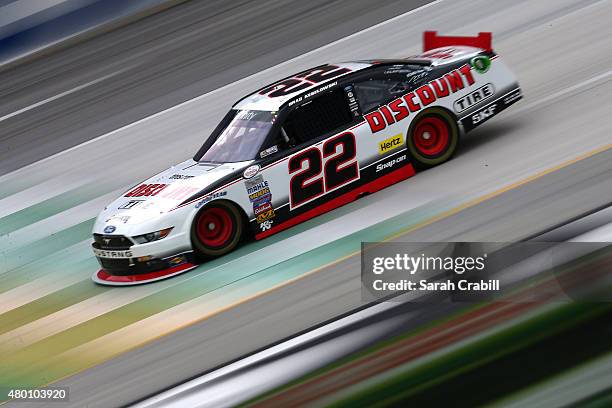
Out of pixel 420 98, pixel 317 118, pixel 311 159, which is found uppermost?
pixel 317 118

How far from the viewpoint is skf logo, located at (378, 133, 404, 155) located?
9766mm

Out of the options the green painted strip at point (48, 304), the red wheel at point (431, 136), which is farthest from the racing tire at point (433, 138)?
the green painted strip at point (48, 304)

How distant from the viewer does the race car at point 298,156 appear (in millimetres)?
9086

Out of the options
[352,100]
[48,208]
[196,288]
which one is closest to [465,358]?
[196,288]

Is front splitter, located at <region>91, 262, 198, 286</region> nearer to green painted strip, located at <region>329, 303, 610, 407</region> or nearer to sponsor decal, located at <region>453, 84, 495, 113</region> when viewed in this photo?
green painted strip, located at <region>329, 303, 610, 407</region>

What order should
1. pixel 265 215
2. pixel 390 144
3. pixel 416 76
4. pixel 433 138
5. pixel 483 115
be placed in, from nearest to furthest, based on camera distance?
pixel 265 215, pixel 390 144, pixel 416 76, pixel 433 138, pixel 483 115

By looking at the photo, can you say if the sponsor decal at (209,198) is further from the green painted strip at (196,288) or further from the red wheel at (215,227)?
the green painted strip at (196,288)

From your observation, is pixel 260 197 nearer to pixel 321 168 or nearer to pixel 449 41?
pixel 321 168

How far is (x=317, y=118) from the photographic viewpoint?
9586 mm

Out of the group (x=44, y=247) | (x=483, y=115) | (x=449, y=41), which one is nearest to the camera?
(x=483, y=115)

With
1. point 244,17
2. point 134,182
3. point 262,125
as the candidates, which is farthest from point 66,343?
point 244,17

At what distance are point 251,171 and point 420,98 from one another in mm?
2025

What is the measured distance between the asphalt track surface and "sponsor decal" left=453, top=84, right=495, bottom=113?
532 millimetres

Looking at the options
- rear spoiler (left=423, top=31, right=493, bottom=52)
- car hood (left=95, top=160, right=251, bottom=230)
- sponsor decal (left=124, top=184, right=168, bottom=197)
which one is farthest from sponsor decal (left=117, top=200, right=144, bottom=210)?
→ rear spoiler (left=423, top=31, right=493, bottom=52)
